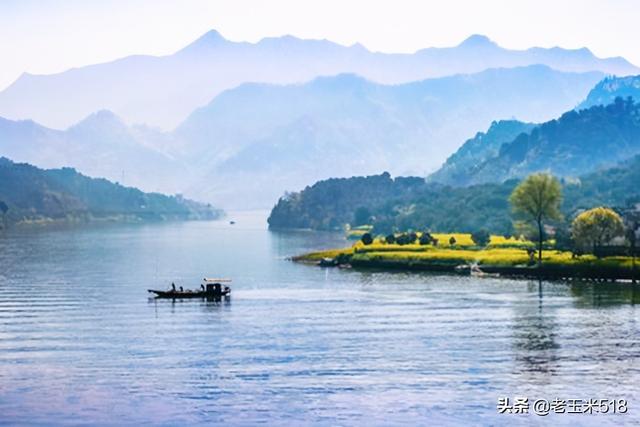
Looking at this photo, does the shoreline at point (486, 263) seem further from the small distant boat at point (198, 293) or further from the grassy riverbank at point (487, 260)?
the small distant boat at point (198, 293)

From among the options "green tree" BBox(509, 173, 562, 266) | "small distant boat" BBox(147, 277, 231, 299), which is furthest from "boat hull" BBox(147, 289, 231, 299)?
"green tree" BBox(509, 173, 562, 266)

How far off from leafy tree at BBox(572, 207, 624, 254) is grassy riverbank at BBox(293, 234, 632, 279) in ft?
10.6

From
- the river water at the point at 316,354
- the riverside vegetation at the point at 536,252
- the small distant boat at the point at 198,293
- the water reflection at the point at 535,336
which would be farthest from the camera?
the riverside vegetation at the point at 536,252

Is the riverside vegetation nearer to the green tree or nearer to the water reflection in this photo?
the green tree

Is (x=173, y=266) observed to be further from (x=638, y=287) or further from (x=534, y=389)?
(x=534, y=389)

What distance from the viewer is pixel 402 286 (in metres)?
150

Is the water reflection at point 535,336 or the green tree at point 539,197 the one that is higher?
the green tree at point 539,197

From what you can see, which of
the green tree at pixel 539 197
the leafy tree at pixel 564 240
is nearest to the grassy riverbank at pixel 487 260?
the leafy tree at pixel 564 240

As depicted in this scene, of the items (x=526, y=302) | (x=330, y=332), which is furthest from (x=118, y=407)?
(x=526, y=302)

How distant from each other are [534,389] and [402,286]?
7115 centimetres

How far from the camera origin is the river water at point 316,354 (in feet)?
238

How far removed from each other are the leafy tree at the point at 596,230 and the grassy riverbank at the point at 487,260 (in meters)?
3.25

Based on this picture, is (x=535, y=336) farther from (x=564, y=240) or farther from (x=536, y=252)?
(x=564, y=240)

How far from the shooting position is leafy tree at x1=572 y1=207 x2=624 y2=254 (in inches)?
6535
